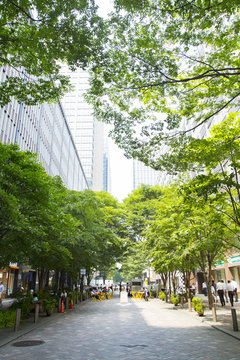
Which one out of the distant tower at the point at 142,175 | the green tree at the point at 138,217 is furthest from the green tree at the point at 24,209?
the distant tower at the point at 142,175

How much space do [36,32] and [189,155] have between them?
6573 millimetres

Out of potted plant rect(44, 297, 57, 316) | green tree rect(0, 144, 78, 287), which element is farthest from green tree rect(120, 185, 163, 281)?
green tree rect(0, 144, 78, 287)

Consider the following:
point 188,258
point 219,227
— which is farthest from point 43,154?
Answer: point 219,227

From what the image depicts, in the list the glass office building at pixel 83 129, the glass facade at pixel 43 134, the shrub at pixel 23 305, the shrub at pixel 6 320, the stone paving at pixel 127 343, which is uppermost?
the glass office building at pixel 83 129

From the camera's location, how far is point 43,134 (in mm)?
39781

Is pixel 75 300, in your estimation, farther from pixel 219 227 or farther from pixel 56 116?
pixel 56 116

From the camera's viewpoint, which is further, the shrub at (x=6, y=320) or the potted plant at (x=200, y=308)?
the potted plant at (x=200, y=308)

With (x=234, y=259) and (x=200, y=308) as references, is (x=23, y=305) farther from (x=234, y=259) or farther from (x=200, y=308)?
(x=234, y=259)

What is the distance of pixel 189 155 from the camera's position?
11.2 meters

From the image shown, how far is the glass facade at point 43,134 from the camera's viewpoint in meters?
27.0

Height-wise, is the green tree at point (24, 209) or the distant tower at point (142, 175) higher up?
the distant tower at point (142, 175)

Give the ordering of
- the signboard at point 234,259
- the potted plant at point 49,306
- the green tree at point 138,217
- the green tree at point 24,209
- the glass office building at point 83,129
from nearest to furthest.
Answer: the green tree at point 24,209 → the potted plant at point 49,306 → the signboard at point 234,259 → the green tree at point 138,217 → the glass office building at point 83,129

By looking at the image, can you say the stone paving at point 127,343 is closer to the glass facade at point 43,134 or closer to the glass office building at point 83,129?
the glass facade at point 43,134

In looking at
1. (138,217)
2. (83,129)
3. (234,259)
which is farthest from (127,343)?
(83,129)
